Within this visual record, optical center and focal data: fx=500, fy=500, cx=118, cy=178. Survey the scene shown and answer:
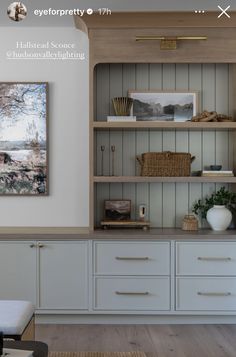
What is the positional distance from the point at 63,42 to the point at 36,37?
0.78 feet

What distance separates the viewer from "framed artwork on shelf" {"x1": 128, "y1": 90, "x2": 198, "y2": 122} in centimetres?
433

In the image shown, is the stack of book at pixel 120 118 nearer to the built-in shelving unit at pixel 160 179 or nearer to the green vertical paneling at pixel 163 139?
the green vertical paneling at pixel 163 139

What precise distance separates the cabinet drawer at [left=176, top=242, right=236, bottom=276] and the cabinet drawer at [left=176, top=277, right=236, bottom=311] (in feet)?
0.23

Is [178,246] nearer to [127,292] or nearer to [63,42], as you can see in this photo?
[127,292]

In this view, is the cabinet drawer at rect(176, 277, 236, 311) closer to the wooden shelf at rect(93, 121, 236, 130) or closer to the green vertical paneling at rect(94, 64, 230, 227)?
the green vertical paneling at rect(94, 64, 230, 227)

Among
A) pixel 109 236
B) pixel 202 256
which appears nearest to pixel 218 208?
pixel 202 256

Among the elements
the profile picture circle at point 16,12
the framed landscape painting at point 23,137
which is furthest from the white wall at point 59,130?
the profile picture circle at point 16,12

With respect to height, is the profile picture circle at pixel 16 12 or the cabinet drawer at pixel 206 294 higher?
the profile picture circle at pixel 16 12

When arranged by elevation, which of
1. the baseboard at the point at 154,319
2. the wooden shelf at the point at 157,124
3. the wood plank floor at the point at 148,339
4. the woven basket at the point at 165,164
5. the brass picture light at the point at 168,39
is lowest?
the wood plank floor at the point at 148,339

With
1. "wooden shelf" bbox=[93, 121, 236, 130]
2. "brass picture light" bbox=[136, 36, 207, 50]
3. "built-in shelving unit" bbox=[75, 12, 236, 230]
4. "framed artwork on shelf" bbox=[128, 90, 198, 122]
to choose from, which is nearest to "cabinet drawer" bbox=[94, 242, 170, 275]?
"built-in shelving unit" bbox=[75, 12, 236, 230]

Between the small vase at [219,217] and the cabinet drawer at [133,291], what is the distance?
64cm

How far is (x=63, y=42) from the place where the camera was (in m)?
4.36

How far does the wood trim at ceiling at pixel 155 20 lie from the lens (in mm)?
3934

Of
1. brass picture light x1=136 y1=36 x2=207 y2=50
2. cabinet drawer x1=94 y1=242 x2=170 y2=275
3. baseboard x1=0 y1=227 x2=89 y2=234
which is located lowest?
cabinet drawer x1=94 y1=242 x2=170 y2=275
